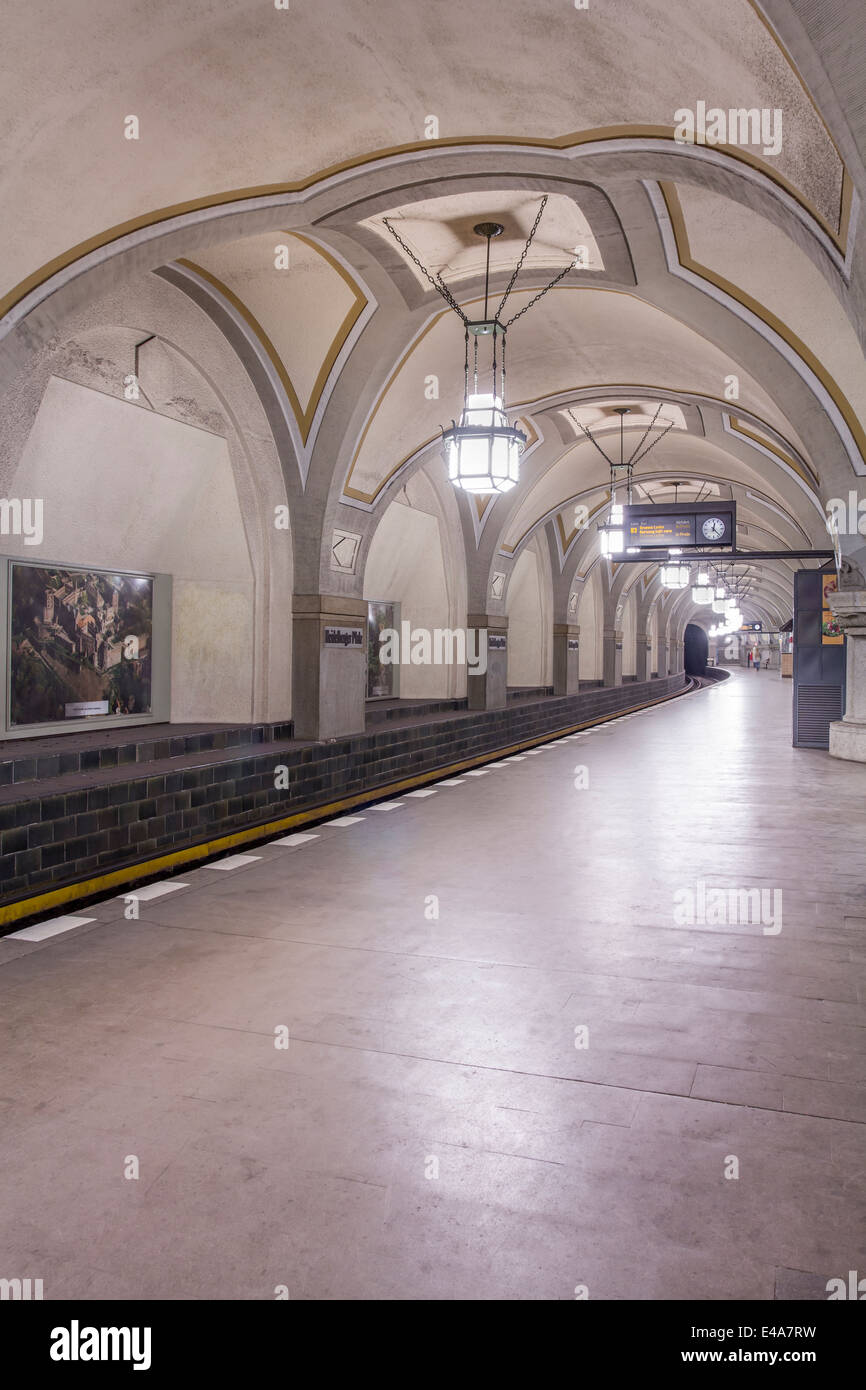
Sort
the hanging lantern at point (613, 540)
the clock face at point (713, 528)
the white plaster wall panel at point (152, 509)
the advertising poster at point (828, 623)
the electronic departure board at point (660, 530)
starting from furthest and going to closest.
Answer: the hanging lantern at point (613, 540) < the electronic departure board at point (660, 530) < the clock face at point (713, 528) < the advertising poster at point (828, 623) < the white plaster wall panel at point (152, 509)

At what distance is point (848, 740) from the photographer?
1268 centimetres

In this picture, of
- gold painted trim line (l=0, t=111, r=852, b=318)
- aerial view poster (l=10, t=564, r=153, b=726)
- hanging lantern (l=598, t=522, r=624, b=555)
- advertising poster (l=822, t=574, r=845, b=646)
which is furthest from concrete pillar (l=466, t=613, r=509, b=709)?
gold painted trim line (l=0, t=111, r=852, b=318)

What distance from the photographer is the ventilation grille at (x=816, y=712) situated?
543 inches

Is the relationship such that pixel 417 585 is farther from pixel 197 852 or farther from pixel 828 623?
pixel 197 852

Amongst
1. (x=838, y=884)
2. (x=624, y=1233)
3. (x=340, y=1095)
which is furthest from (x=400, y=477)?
(x=624, y=1233)

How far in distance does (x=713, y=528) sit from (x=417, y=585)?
471cm

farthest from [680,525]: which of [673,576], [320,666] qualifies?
[320,666]

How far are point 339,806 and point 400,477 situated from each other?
13.8 ft

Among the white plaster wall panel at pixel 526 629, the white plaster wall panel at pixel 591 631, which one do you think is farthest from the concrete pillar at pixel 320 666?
the white plaster wall panel at pixel 591 631

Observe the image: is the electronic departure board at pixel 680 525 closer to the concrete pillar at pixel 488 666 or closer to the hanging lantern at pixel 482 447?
the concrete pillar at pixel 488 666

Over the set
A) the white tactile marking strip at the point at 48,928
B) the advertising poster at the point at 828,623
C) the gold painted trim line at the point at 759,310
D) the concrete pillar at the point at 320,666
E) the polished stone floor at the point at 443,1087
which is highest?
the gold painted trim line at the point at 759,310

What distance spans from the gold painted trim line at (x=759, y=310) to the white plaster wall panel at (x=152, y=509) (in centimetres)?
462

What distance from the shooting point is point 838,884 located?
6035 mm

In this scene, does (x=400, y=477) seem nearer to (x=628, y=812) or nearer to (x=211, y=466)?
(x=211, y=466)
